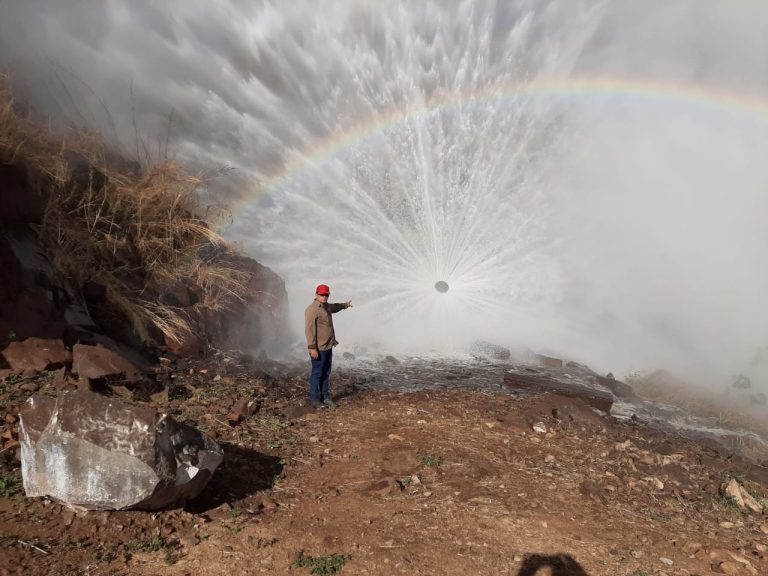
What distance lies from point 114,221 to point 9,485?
5163 millimetres

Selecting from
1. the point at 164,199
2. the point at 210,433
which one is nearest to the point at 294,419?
the point at 210,433

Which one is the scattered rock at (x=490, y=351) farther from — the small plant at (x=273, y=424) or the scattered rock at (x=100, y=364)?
the scattered rock at (x=100, y=364)

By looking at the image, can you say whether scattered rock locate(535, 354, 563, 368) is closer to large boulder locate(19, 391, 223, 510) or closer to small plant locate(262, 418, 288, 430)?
small plant locate(262, 418, 288, 430)

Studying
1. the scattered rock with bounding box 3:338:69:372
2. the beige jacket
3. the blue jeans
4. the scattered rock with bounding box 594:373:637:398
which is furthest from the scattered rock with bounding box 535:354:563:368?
the scattered rock with bounding box 3:338:69:372

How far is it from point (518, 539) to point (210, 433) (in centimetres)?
351

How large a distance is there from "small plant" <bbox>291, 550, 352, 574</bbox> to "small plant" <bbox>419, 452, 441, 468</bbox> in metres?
2.00

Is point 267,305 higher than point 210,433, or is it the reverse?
point 267,305

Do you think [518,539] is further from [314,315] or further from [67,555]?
[314,315]

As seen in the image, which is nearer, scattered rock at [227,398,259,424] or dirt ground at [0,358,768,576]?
dirt ground at [0,358,768,576]

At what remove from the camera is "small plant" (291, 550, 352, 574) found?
3.47 metres

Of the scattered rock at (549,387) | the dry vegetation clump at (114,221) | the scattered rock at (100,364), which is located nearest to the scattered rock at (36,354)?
the scattered rock at (100,364)

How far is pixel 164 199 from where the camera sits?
8297 mm

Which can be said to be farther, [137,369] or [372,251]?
[372,251]

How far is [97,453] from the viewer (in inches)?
142
